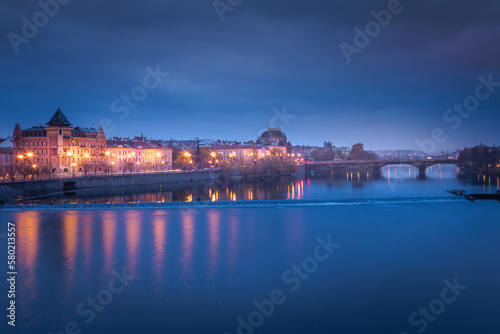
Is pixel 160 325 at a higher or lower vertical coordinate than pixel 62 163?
lower

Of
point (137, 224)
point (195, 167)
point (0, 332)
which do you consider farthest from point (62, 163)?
point (0, 332)

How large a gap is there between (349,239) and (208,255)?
25.4 ft

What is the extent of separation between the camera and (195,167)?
87875 mm

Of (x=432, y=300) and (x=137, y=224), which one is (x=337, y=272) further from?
(x=137, y=224)

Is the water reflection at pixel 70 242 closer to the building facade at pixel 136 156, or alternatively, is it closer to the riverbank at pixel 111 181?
the riverbank at pixel 111 181

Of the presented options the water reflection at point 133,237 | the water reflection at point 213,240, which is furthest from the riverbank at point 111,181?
the water reflection at point 213,240
